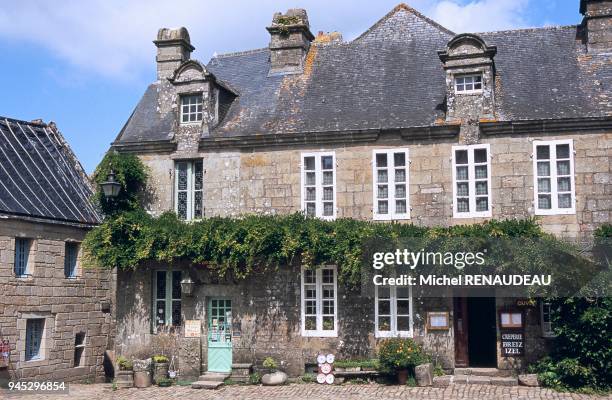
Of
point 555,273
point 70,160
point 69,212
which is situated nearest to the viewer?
point 555,273

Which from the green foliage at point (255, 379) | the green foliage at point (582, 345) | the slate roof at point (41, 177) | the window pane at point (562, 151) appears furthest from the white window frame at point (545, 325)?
the slate roof at point (41, 177)

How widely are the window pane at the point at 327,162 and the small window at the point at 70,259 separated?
6.94m

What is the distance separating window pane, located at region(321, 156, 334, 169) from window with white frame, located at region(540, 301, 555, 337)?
5.90m

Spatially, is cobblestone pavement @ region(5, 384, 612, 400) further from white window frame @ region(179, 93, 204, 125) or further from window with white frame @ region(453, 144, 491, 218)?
white window frame @ region(179, 93, 204, 125)

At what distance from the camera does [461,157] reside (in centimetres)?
1755

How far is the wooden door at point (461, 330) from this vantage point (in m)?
17.3

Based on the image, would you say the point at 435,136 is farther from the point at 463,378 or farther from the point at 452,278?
the point at 463,378

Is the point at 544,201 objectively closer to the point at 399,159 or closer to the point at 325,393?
the point at 399,159

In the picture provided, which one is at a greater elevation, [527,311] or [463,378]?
[527,311]

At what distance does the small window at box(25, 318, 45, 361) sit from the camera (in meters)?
18.0

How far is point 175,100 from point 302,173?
4.09 metres

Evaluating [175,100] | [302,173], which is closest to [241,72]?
[175,100]

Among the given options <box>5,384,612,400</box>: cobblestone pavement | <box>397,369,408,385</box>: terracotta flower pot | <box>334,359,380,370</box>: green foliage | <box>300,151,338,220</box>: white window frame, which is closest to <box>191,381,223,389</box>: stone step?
<box>5,384,612,400</box>: cobblestone pavement

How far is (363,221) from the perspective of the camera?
17.2 meters
